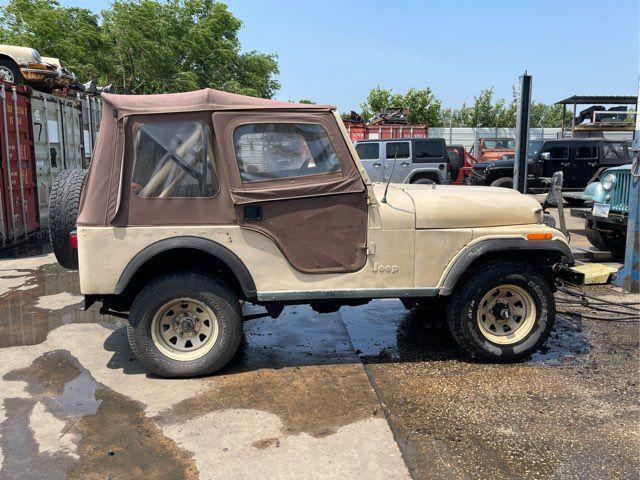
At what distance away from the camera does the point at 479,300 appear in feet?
13.6

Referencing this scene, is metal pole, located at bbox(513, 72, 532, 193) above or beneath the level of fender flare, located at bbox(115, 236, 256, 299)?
above

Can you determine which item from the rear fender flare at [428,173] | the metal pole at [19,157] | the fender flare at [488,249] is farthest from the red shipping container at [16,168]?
the rear fender flare at [428,173]

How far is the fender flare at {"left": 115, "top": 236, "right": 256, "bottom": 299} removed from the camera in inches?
148

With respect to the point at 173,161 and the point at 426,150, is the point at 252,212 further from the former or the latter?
the point at 426,150

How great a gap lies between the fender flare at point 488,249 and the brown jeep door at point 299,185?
2.28 feet

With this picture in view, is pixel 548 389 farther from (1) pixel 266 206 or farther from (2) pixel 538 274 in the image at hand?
(1) pixel 266 206

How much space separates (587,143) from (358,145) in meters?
6.51

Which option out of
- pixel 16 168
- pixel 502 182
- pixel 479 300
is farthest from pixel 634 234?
pixel 502 182

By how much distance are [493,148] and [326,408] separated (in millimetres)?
23811

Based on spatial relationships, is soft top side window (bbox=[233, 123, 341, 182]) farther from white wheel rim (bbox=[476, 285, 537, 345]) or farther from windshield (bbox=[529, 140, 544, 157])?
windshield (bbox=[529, 140, 544, 157])

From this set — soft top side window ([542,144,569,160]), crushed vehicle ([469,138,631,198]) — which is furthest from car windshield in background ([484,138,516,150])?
soft top side window ([542,144,569,160])

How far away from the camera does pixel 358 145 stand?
54.1 ft

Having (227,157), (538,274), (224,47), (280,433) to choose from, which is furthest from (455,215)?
(224,47)

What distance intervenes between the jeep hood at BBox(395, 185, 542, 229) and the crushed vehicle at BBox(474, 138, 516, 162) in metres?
20.0
